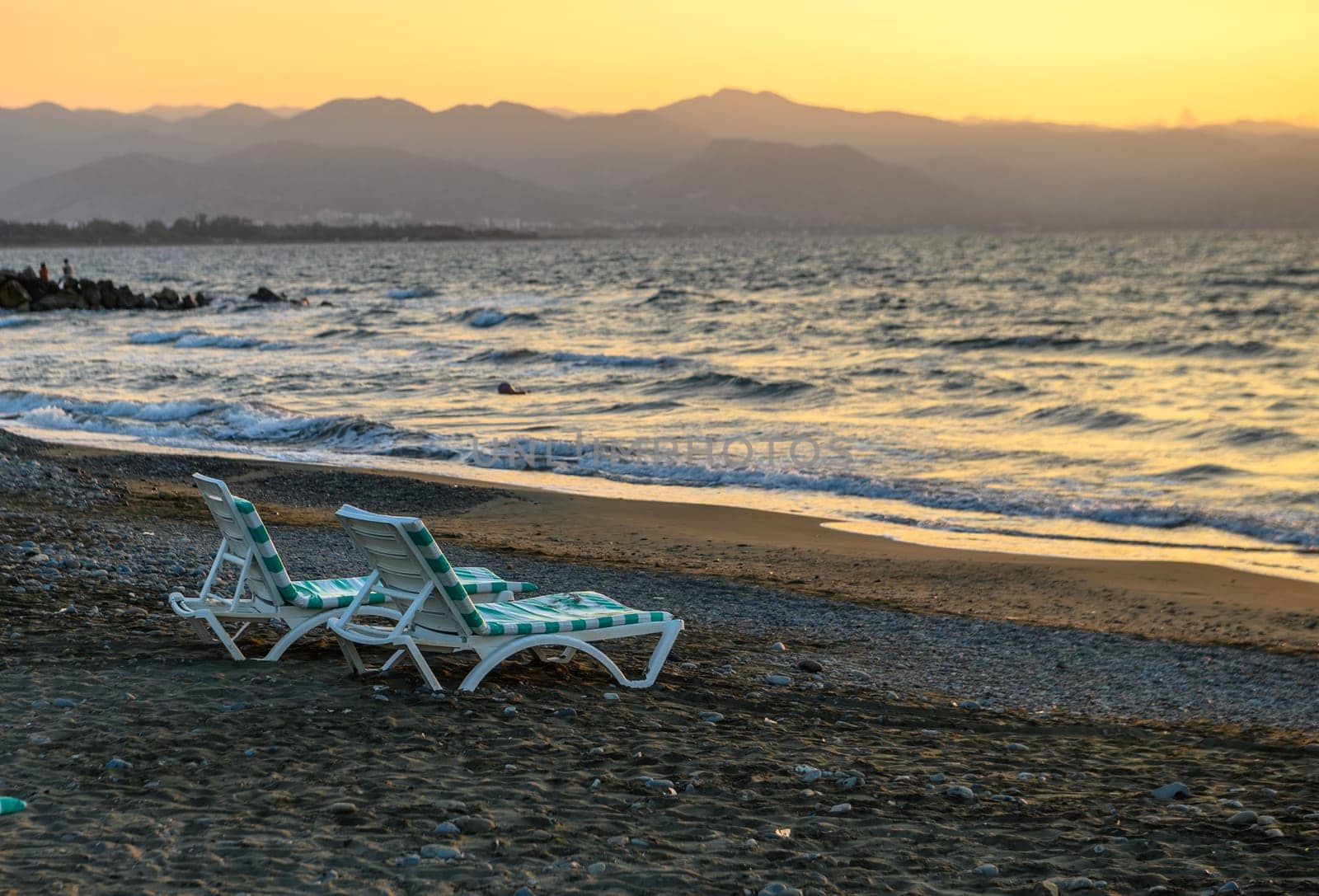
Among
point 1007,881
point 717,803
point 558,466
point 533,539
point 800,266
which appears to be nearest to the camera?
point 1007,881

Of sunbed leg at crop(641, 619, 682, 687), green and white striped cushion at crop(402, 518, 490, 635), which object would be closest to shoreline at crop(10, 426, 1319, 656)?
sunbed leg at crop(641, 619, 682, 687)

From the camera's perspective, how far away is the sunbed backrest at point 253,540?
6375 mm

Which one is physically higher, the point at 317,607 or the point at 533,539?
the point at 317,607

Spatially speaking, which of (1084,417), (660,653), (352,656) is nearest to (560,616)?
(660,653)

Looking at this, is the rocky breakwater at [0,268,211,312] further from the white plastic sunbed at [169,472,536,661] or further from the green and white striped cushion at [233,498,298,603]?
the green and white striped cushion at [233,498,298,603]

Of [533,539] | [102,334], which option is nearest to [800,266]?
[102,334]

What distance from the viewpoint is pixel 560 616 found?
631cm

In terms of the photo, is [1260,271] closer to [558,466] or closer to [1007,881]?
[558,466]

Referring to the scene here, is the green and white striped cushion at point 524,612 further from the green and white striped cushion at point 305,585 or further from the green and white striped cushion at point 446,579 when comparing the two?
the green and white striped cushion at point 305,585

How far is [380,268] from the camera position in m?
97.8

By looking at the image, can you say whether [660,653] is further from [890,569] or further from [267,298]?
[267,298]

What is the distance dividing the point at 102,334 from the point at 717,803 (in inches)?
1583

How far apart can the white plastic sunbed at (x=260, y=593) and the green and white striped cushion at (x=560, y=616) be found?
26cm

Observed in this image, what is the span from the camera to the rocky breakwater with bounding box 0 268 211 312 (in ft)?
168
